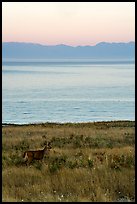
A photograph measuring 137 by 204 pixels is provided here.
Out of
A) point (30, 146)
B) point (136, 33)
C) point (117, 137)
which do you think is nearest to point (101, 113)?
point (117, 137)

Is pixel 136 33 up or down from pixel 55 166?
up

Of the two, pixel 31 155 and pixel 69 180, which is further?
pixel 31 155

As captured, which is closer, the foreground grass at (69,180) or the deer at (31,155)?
the foreground grass at (69,180)

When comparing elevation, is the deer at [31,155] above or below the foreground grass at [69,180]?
above

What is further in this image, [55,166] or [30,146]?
[30,146]

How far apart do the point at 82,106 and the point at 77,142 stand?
194 feet

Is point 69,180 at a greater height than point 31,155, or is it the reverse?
point 31,155

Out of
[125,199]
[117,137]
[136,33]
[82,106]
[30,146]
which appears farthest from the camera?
[82,106]

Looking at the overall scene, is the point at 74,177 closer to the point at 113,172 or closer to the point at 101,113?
the point at 113,172

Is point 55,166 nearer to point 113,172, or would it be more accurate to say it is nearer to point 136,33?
point 113,172

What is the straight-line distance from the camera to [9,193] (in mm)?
7516

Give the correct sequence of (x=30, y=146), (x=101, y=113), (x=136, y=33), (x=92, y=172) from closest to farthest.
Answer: (x=136, y=33) → (x=92, y=172) → (x=30, y=146) → (x=101, y=113)

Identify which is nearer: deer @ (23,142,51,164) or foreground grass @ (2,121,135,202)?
foreground grass @ (2,121,135,202)

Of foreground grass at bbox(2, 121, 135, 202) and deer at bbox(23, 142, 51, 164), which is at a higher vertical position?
deer at bbox(23, 142, 51, 164)
